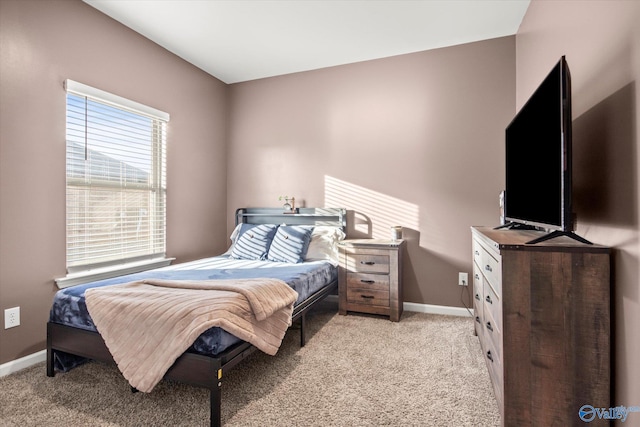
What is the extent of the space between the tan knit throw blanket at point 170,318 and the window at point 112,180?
86 centimetres

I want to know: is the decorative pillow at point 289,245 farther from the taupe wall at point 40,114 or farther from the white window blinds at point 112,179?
the taupe wall at point 40,114

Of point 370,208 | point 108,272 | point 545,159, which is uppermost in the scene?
point 545,159

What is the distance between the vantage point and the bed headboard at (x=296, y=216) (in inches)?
145

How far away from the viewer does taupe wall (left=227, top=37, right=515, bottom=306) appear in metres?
3.19

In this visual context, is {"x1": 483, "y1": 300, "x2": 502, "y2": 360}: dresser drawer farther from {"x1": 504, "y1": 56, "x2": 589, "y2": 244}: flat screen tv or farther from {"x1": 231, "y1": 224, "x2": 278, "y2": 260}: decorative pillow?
{"x1": 231, "y1": 224, "x2": 278, "y2": 260}: decorative pillow

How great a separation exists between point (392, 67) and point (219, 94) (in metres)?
2.16

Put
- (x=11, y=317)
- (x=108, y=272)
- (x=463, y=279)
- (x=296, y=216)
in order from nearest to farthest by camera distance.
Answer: (x=11, y=317) → (x=108, y=272) → (x=463, y=279) → (x=296, y=216)

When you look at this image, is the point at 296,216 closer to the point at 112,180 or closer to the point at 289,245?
the point at 289,245

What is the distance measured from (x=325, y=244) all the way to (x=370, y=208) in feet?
2.11

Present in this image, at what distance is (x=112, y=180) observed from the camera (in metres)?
2.88

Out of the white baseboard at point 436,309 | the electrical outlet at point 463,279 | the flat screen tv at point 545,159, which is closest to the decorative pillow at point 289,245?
the white baseboard at point 436,309

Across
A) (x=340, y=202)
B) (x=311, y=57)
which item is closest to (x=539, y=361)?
(x=340, y=202)

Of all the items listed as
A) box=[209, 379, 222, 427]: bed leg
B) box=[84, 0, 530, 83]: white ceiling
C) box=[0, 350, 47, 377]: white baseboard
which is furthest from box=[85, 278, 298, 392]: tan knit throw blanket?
box=[84, 0, 530, 83]: white ceiling

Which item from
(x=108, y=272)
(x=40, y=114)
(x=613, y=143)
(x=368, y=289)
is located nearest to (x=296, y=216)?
(x=368, y=289)
